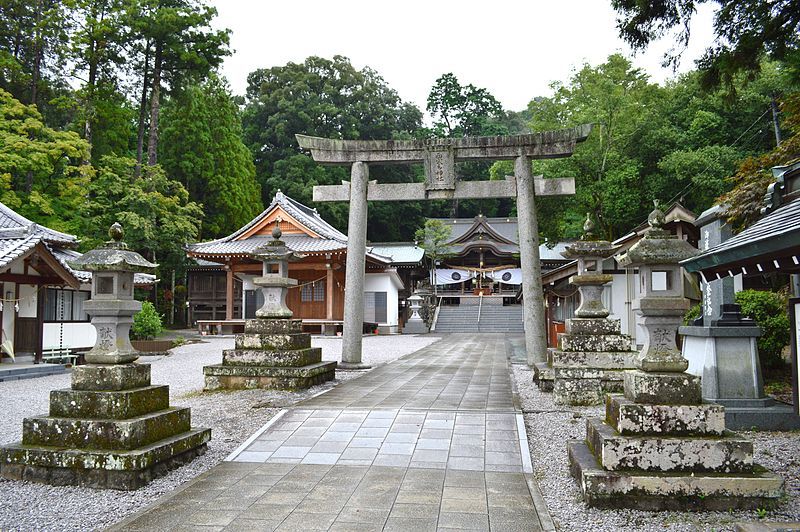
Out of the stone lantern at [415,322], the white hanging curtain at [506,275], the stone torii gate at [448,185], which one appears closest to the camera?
the stone torii gate at [448,185]

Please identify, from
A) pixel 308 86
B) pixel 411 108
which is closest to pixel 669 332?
pixel 308 86

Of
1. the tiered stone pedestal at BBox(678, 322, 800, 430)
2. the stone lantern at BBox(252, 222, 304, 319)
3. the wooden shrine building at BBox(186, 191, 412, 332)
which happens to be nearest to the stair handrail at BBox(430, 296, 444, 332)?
the wooden shrine building at BBox(186, 191, 412, 332)

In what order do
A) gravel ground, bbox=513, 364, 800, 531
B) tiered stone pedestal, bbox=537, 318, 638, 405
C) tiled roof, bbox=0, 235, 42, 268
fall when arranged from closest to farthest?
1. gravel ground, bbox=513, 364, 800, 531
2. tiered stone pedestal, bbox=537, 318, 638, 405
3. tiled roof, bbox=0, 235, 42, 268

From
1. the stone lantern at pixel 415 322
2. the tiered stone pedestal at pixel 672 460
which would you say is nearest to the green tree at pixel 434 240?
the stone lantern at pixel 415 322

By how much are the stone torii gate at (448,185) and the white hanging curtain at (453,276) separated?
29.1m

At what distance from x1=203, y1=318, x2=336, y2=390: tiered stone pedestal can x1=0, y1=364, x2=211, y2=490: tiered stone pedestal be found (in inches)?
145

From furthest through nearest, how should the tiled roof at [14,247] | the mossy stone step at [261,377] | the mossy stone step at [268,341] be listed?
the tiled roof at [14,247] → the mossy stone step at [268,341] → the mossy stone step at [261,377]

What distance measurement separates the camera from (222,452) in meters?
5.83

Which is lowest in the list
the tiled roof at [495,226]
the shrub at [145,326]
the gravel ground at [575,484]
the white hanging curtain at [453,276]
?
the gravel ground at [575,484]

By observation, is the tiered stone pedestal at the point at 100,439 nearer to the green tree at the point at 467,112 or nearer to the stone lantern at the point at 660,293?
the stone lantern at the point at 660,293

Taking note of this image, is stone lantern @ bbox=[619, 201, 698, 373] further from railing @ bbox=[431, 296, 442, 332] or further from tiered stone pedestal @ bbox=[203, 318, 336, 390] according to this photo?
railing @ bbox=[431, 296, 442, 332]

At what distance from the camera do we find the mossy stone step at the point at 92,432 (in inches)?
191

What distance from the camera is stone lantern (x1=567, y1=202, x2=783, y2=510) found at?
4043 mm

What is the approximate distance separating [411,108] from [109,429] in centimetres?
5059
